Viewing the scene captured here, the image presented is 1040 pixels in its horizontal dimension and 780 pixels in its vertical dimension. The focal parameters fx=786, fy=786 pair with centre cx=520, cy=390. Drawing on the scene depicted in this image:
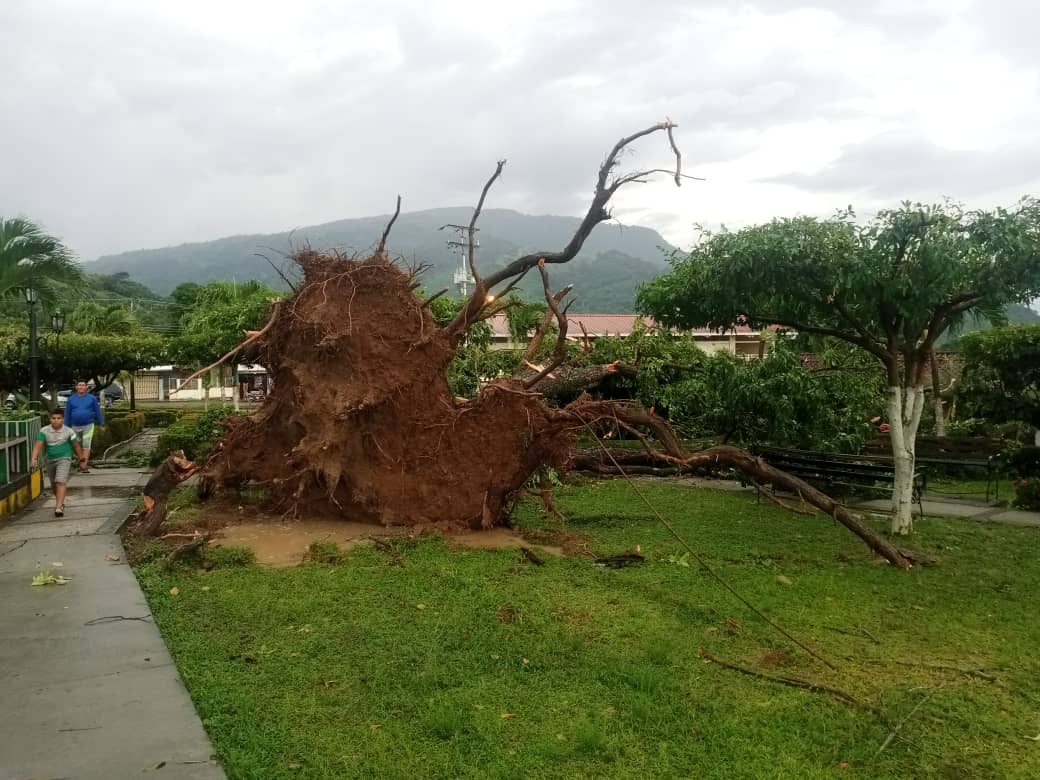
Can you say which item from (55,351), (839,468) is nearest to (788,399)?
(839,468)

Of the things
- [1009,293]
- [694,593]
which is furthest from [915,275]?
[694,593]

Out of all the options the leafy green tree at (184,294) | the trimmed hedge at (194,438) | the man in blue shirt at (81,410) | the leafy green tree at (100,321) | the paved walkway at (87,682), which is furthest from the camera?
the leafy green tree at (184,294)

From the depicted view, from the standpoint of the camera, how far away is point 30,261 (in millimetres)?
14891

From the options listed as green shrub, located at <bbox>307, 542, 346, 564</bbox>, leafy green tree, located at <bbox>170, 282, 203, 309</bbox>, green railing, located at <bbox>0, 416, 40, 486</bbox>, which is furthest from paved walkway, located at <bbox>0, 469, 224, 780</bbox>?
leafy green tree, located at <bbox>170, 282, 203, 309</bbox>

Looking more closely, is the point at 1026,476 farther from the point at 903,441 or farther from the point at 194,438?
the point at 194,438

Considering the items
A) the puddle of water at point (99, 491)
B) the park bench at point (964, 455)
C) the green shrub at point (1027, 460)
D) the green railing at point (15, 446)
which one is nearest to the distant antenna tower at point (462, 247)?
the puddle of water at point (99, 491)

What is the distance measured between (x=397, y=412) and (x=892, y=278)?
5390 mm

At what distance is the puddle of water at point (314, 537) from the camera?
803 cm

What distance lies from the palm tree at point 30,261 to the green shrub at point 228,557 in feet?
32.1

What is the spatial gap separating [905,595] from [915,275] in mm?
3015

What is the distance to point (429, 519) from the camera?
9000 millimetres

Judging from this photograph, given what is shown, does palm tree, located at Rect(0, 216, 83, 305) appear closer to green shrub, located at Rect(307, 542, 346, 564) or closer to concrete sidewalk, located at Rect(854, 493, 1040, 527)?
green shrub, located at Rect(307, 542, 346, 564)

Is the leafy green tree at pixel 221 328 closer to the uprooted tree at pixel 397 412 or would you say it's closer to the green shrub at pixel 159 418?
the green shrub at pixel 159 418

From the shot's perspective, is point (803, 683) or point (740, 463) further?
point (740, 463)
